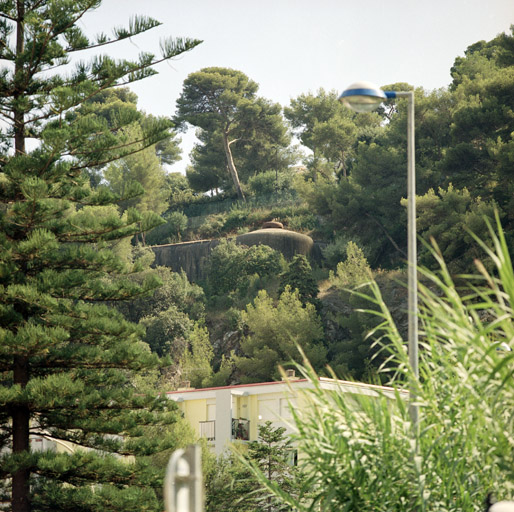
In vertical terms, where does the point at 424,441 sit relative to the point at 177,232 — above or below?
below

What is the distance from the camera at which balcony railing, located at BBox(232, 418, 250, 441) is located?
31.7 m

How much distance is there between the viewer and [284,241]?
47.8 meters

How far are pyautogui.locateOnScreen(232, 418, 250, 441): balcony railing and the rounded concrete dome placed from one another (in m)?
16.3

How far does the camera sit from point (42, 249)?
17750 mm

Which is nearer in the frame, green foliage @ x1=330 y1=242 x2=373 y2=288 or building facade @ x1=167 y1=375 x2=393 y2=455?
building facade @ x1=167 y1=375 x2=393 y2=455

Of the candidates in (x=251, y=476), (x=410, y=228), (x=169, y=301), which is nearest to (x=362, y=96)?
(x=410, y=228)

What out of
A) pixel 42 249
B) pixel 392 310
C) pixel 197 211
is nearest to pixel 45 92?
pixel 42 249

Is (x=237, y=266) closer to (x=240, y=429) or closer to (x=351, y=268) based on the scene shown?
(x=351, y=268)

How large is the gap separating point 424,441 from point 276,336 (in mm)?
32748

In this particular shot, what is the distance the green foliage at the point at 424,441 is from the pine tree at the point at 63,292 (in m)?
11.0

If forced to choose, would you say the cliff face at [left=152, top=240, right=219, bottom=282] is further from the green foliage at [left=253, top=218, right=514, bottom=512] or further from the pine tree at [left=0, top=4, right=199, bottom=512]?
the green foliage at [left=253, top=218, right=514, bottom=512]

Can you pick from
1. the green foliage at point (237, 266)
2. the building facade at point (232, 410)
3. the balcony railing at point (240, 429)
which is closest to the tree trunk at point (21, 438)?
the building facade at point (232, 410)

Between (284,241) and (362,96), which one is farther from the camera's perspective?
(284,241)

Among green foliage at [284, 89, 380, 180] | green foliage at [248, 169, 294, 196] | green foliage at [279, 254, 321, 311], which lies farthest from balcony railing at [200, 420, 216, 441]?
green foliage at [248, 169, 294, 196]
